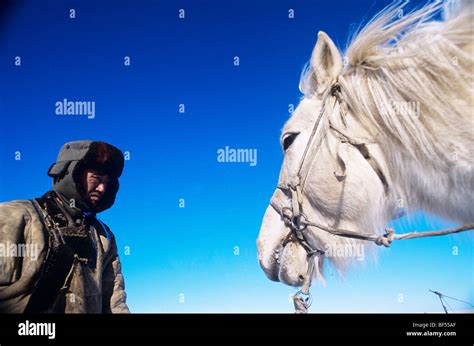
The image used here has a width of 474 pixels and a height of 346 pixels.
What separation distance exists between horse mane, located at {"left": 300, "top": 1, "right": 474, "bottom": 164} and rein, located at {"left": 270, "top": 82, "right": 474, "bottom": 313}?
0.30 feet

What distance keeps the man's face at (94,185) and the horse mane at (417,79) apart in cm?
140

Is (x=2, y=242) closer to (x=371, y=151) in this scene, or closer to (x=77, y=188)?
(x=77, y=188)

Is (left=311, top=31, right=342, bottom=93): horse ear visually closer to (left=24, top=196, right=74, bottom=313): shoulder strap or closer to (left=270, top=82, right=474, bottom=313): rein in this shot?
(left=270, top=82, right=474, bottom=313): rein

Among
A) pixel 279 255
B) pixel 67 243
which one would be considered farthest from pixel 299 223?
pixel 67 243

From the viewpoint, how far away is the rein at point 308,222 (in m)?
1.56

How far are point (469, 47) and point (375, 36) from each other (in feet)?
1.17

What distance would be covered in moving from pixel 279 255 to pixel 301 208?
0.89 feet

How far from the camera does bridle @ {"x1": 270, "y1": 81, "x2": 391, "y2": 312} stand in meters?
1.62

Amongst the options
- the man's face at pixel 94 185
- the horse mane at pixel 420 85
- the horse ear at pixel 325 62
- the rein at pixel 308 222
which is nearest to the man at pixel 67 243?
the man's face at pixel 94 185

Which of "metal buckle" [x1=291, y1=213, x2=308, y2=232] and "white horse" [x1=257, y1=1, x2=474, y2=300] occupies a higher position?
"white horse" [x1=257, y1=1, x2=474, y2=300]

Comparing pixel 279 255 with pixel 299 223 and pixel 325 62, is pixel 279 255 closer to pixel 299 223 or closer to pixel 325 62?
pixel 299 223

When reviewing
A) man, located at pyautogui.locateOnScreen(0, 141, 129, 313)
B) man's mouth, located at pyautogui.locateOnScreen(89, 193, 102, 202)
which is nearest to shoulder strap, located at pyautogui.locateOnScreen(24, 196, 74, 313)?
man, located at pyautogui.locateOnScreen(0, 141, 129, 313)

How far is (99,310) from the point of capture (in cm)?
210
